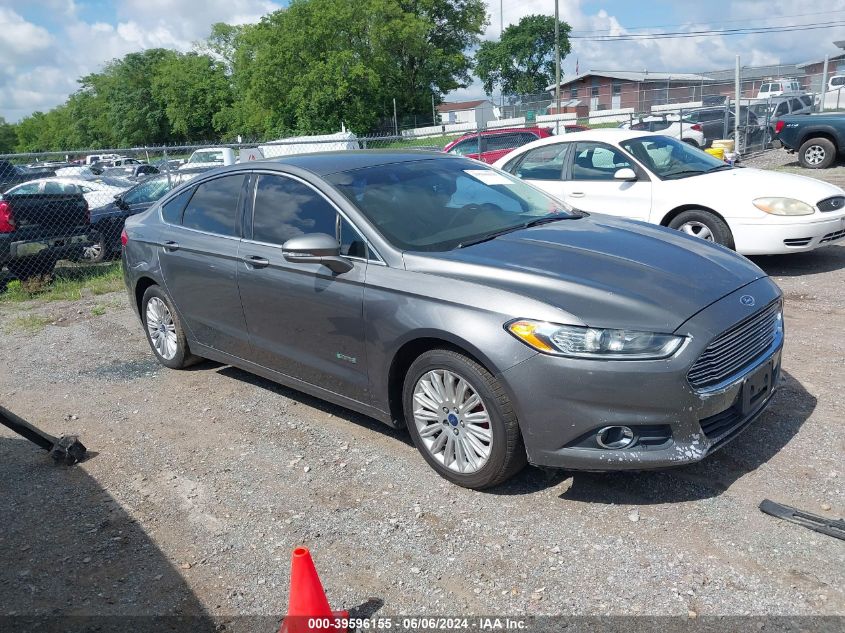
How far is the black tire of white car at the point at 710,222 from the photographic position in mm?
7469

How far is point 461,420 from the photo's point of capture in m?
3.62

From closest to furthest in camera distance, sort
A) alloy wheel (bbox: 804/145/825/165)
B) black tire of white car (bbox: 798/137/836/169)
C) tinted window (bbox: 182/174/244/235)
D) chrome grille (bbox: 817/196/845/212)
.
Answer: tinted window (bbox: 182/174/244/235) < chrome grille (bbox: 817/196/845/212) < black tire of white car (bbox: 798/137/836/169) < alloy wheel (bbox: 804/145/825/165)

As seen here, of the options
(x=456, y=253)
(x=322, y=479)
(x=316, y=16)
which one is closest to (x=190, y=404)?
(x=322, y=479)

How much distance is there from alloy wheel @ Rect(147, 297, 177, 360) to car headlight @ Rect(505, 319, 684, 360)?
3.59 m

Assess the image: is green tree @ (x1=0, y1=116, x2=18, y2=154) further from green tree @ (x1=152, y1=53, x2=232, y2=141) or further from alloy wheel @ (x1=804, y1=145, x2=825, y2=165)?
alloy wheel @ (x1=804, y1=145, x2=825, y2=165)

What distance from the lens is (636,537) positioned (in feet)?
10.7

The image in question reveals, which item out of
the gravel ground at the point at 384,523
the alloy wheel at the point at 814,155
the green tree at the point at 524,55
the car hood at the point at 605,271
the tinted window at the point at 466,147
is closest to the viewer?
the gravel ground at the point at 384,523

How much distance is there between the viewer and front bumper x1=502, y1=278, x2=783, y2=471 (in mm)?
3170

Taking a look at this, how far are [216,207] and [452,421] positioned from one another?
8.51 ft

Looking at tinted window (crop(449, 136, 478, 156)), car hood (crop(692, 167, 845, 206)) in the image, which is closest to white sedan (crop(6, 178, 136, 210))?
tinted window (crop(449, 136, 478, 156))

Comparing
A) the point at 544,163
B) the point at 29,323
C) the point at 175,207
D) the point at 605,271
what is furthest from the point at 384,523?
the point at 29,323

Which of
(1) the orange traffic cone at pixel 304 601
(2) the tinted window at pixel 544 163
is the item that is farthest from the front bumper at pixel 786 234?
(1) the orange traffic cone at pixel 304 601

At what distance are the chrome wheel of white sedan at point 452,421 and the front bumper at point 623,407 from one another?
25 centimetres

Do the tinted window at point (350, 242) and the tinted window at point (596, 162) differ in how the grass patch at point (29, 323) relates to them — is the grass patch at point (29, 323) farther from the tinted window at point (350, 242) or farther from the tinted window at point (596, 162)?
the tinted window at point (596, 162)
